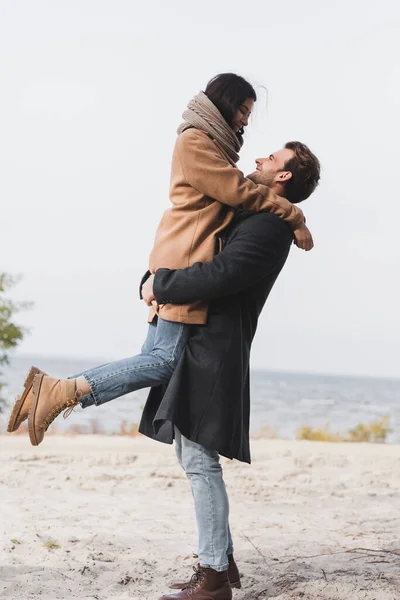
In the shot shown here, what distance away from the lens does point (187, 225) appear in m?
3.00

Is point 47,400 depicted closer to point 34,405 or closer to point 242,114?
point 34,405

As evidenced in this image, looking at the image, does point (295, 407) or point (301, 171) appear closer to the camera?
point (301, 171)

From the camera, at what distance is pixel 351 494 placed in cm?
582

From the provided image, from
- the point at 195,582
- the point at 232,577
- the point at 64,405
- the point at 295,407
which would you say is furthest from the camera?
the point at 295,407

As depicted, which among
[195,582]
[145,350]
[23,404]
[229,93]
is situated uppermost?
[229,93]

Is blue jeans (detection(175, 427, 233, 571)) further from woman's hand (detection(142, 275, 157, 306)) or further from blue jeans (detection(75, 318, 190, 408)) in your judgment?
woman's hand (detection(142, 275, 157, 306))

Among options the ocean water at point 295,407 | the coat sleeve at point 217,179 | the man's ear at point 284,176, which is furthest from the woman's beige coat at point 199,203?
the ocean water at point 295,407

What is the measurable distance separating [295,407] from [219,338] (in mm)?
27736

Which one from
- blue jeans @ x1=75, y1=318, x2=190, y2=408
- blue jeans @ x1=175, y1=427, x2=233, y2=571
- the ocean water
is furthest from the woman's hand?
the ocean water

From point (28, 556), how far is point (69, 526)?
63 cm

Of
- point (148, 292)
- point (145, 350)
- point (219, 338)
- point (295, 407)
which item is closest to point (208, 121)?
point (148, 292)

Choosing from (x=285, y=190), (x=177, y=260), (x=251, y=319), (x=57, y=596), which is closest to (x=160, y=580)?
(x=57, y=596)

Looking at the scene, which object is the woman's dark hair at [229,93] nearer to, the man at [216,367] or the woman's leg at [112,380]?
the man at [216,367]

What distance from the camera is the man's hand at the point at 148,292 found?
3.14 m
